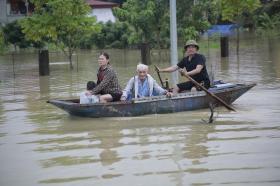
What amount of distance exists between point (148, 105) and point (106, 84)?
1.07 meters

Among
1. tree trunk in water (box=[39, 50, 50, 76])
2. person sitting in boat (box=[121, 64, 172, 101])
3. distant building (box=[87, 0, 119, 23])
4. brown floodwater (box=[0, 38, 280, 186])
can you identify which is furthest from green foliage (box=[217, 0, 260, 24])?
distant building (box=[87, 0, 119, 23])

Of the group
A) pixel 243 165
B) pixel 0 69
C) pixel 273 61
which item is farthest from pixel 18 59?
pixel 243 165

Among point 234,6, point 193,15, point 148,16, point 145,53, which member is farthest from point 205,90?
point 234,6

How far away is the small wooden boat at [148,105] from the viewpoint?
13.7m

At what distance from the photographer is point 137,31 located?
1302 inches

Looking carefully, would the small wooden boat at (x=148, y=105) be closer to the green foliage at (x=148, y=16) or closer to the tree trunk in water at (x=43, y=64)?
the tree trunk in water at (x=43, y=64)

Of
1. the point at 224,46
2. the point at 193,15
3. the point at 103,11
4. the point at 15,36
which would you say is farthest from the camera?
the point at 103,11

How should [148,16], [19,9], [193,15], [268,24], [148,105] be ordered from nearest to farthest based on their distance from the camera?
[148,105] → [148,16] → [193,15] → [268,24] → [19,9]

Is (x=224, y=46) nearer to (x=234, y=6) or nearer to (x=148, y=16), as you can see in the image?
(x=234, y=6)

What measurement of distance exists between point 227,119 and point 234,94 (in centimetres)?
144

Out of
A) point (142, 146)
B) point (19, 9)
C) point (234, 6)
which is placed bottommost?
point (142, 146)

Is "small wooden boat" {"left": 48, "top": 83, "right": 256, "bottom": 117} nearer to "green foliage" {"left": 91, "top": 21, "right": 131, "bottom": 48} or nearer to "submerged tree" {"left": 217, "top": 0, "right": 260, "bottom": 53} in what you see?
"submerged tree" {"left": 217, "top": 0, "right": 260, "bottom": 53}

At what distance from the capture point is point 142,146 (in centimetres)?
1073

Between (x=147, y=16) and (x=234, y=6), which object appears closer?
(x=147, y=16)
